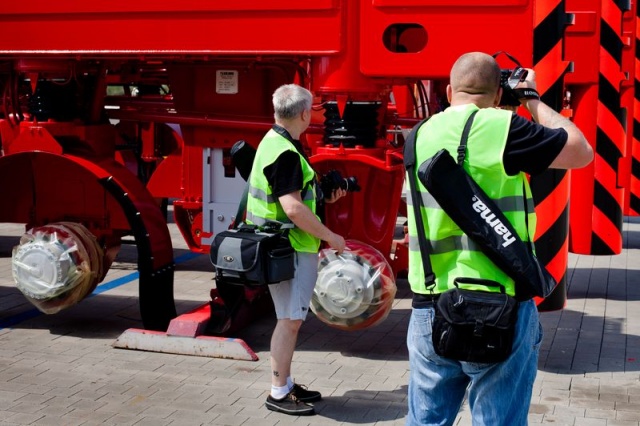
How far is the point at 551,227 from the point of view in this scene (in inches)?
229

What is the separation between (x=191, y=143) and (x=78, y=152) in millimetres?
697

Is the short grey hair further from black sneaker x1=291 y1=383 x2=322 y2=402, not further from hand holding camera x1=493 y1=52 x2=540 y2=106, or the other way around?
hand holding camera x1=493 y1=52 x2=540 y2=106

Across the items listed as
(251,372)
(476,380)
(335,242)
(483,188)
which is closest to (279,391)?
(251,372)

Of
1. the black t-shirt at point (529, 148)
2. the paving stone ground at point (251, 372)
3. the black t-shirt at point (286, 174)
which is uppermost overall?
the black t-shirt at point (529, 148)

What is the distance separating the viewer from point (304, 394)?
5.13 m

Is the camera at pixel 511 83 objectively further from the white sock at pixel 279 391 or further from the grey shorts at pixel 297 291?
the white sock at pixel 279 391

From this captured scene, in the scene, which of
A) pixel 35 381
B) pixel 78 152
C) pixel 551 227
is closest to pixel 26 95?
pixel 78 152

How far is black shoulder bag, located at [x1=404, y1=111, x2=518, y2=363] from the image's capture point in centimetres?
320

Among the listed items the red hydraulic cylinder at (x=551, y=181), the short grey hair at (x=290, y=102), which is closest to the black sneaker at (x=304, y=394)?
the short grey hair at (x=290, y=102)

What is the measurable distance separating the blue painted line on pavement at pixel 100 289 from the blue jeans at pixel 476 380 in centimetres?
403

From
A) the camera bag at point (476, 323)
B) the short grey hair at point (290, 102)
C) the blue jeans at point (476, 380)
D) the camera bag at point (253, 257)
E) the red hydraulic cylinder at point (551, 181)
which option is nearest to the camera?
the camera bag at point (476, 323)

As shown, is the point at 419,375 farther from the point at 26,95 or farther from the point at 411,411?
the point at 26,95

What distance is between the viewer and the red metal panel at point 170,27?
5.74 meters

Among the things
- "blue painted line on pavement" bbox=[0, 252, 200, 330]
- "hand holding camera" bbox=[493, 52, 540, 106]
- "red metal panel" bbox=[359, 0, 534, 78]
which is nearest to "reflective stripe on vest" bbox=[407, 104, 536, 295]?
"hand holding camera" bbox=[493, 52, 540, 106]
